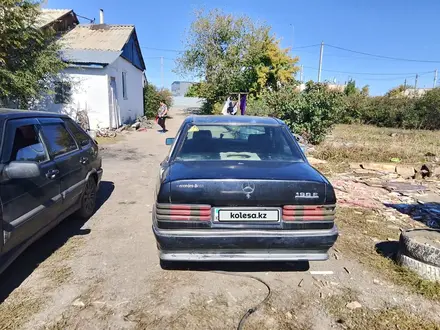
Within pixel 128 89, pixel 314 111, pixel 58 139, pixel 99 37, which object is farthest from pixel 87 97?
pixel 58 139

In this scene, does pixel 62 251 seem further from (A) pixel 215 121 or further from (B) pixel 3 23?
(B) pixel 3 23

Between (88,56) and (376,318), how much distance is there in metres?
16.7

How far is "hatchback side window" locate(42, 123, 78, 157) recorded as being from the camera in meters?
3.82

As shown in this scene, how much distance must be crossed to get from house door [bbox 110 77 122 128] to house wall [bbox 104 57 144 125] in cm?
36

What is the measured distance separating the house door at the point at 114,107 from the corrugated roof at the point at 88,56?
3.85ft

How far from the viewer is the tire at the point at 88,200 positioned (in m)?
4.68

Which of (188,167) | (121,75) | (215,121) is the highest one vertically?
(121,75)

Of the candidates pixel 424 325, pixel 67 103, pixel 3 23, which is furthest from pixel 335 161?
pixel 67 103

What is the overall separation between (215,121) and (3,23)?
9.85m

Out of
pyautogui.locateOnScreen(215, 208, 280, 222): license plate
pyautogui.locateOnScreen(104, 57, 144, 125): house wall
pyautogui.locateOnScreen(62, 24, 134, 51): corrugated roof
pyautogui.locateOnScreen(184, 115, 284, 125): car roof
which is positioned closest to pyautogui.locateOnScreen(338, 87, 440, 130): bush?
pyautogui.locateOnScreen(104, 57, 144, 125): house wall

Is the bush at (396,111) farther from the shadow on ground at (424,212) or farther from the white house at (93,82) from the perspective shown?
the shadow on ground at (424,212)

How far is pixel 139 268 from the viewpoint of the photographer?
3473 mm

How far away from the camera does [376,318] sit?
273 centimetres

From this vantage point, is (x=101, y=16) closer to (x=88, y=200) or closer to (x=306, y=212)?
(x=88, y=200)
